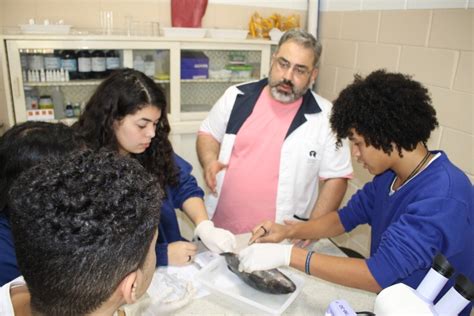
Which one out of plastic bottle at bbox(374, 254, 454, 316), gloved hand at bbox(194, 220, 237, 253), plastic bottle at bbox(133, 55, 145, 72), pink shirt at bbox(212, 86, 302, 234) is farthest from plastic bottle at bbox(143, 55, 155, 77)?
plastic bottle at bbox(374, 254, 454, 316)

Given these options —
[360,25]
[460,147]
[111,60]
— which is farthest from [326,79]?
[111,60]

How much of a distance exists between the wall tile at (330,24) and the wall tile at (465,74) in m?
1.04

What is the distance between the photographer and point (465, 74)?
5.72 ft

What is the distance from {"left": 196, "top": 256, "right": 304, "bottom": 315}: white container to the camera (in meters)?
1.14

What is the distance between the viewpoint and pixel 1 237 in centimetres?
96

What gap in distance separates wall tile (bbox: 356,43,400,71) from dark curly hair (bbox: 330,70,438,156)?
1049 millimetres

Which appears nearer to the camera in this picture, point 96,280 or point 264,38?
point 96,280

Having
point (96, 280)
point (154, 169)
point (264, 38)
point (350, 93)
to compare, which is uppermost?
point (264, 38)

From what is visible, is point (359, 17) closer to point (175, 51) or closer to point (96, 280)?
point (175, 51)

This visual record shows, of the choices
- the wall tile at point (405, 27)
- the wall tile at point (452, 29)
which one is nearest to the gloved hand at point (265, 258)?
the wall tile at point (452, 29)

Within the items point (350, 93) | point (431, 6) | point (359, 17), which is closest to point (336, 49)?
point (359, 17)

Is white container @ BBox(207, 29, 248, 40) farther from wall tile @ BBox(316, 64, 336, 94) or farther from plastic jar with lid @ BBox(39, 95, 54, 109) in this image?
plastic jar with lid @ BBox(39, 95, 54, 109)

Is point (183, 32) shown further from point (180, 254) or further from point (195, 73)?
point (180, 254)

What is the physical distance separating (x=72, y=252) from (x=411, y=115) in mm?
994
